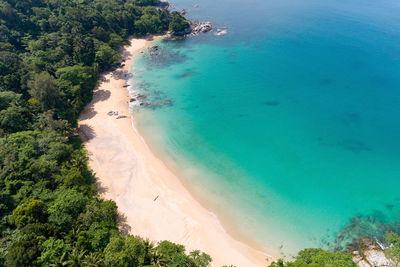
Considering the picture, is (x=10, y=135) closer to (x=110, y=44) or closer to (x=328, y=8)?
(x=110, y=44)

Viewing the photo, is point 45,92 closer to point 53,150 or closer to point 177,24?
point 53,150

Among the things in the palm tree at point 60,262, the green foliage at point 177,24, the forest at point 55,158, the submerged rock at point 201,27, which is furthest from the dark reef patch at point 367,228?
the submerged rock at point 201,27

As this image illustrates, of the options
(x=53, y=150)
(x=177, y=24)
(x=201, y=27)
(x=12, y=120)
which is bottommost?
(x=53, y=150)

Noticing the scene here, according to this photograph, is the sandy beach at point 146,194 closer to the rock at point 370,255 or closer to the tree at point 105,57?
the rock at point 370,255

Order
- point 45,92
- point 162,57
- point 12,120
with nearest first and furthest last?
point 12,120 → point 45,92 → point 162,57

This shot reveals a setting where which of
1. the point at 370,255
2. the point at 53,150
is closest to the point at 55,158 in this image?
the point at 53,150

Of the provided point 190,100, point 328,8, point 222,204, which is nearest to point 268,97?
point 190,100
